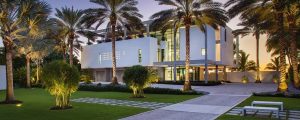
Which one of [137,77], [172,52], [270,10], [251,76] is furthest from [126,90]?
[251,76]

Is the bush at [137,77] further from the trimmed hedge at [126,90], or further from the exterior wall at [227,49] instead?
the exterior wall at [227,49]

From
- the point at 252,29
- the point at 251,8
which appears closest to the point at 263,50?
the point at 252,29

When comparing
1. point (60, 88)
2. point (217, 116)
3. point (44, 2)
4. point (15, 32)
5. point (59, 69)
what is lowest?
point (217, 116)

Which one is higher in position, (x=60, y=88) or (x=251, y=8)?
(x=251, y=8)

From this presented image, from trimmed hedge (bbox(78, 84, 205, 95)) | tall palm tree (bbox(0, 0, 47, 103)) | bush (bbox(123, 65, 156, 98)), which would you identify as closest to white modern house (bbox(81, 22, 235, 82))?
trimmed hedge (bbox(78, 84, 205, 95))

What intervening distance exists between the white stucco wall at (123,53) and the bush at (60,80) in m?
26.4

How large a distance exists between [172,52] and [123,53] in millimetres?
7894

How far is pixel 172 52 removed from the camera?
4331 cm

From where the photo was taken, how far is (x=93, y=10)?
1289 inches

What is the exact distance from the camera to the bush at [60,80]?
1520 cm

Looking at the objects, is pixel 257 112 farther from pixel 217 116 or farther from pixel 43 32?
pixel 43 32

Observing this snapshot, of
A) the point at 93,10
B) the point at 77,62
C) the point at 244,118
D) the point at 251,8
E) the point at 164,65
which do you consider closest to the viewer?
the point at 244,118

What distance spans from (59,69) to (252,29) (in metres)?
37.3

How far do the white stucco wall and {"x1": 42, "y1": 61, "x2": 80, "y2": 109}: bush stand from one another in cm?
2637
